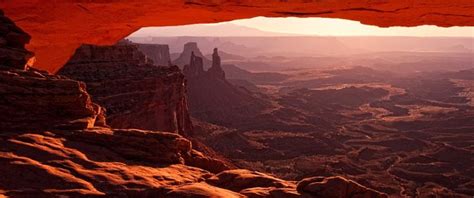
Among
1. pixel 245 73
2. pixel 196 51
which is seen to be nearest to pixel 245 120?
pixel 245 73

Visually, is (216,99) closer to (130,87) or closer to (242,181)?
(130,87)

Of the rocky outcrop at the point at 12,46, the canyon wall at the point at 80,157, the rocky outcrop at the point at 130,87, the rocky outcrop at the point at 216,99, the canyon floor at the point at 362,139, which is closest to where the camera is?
the canyon wall at the point at 80,157

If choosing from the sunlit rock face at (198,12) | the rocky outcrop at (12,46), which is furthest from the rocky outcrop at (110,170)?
the sunlit rock face at (198,12)

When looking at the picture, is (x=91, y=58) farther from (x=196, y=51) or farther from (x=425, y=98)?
(x=196, y=51)

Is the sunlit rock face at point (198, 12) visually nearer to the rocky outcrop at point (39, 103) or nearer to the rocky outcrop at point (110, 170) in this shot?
the rocky outcrop at point (39, 103)

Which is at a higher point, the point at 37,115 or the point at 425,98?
the point at 37,115

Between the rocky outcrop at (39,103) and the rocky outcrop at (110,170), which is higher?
the rocky outcrop at (39,103)

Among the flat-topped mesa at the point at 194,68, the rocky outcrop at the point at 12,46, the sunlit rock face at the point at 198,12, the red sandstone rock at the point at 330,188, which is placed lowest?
the flat-topped mesa at the point at 194,68
